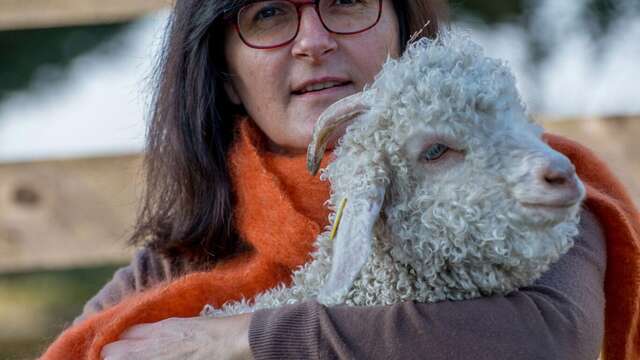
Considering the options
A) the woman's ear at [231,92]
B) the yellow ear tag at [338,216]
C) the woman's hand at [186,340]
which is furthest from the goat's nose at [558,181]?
the woman's ear at [231,92]

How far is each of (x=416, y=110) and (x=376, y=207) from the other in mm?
128

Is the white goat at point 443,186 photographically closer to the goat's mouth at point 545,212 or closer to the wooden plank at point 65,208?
the goat's mouth at point 545,212

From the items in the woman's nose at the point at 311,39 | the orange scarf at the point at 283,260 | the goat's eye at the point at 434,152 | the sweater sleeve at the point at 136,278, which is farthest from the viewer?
the sweater sleeve at the point at 136,278

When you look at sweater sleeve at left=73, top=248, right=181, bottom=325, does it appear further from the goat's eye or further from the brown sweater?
the goat's eye

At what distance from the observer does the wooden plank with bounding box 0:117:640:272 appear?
258cm

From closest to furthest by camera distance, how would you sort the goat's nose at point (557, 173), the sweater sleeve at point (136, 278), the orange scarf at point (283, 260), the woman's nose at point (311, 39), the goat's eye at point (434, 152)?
the goat's nose at point (557, 173) → the goat's eye at point (434, 152) → the orange scarf at point (283, 260) → the woman's nose at point (311, 39) → the sweater sleeve at point (136, 278)

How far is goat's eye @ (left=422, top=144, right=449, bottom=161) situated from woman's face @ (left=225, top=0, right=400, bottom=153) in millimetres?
427

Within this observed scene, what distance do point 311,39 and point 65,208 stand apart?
1097 millimetres

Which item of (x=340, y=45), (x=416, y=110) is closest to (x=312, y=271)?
(x=416, y=110)

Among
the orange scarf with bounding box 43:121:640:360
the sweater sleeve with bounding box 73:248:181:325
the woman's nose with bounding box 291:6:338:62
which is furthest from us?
the sweater sleeve with bounding box 73:248:181:325

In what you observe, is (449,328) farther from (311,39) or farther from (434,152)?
(311,39)

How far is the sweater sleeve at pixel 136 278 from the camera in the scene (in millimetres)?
1850

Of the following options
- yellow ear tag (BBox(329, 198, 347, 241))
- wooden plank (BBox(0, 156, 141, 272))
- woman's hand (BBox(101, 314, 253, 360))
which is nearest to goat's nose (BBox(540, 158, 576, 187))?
yellow ear tag (BBox(329, 198, 347, 241))

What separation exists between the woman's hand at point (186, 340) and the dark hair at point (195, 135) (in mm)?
258
